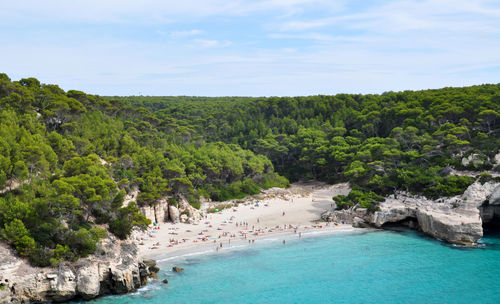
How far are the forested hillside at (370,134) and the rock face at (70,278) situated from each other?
83.1ft

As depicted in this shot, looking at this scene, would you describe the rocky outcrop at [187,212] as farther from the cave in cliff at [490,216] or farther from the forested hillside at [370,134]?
the cave in cliff at [490,216]

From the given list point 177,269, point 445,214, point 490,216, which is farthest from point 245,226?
point 490,216

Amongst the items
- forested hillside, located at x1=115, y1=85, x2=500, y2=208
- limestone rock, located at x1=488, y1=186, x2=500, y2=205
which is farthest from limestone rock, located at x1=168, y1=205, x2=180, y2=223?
limestone rock, located at x1=488, y1=186, x2=500, y2=205

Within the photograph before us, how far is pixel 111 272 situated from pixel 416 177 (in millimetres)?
32221

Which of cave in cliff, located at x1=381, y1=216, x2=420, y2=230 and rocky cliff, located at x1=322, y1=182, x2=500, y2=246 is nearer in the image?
rocky cliff, located at x1=322, y1=182, x2=500, y2=246

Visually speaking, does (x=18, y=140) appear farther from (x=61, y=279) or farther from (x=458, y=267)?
(x=458, y=267)

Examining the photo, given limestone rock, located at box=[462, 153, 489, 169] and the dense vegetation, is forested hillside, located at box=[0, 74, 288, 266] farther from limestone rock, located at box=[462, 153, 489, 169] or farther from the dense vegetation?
limestone rock, located at box=[462, 153, 489, 169]

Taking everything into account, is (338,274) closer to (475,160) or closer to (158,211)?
(158,211)

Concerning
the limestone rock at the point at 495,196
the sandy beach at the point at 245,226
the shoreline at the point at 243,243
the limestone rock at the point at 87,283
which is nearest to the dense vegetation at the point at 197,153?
the limestone rock at the point at 87,283

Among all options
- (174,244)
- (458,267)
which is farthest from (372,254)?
(174,244)

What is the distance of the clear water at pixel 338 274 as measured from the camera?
83.9ft

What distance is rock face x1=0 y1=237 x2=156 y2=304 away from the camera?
2277 cm

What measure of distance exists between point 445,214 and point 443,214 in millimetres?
286

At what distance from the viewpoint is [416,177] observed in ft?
136
